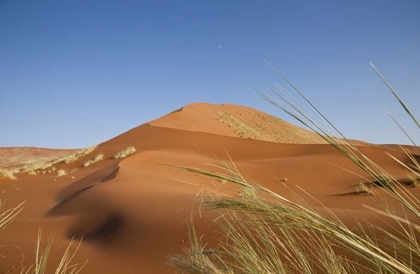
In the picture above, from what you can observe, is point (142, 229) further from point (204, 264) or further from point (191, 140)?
point (191, 140)

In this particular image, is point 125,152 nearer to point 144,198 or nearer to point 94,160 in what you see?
point 94,160

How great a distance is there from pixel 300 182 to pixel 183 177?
4.38 m

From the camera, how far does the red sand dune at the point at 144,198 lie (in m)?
4.77

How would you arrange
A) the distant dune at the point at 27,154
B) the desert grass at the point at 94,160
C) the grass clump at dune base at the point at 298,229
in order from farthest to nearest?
the distant dune at the point at 27,154, the desert grass at the point at 94,160, the grass clump at dune base at the point at 298,229

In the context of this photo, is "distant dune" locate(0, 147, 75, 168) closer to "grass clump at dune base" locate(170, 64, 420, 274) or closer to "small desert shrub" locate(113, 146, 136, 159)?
"small desert shrub" locate(113, 146, 136, 159)

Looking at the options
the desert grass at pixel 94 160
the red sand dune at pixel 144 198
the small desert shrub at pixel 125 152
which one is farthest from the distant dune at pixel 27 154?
the red sand dune at pixel 144 198

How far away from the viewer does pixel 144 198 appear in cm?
717

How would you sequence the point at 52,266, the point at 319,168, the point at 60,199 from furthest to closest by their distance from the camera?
the point at 319,168, the point at 60,199, the point at 52,266

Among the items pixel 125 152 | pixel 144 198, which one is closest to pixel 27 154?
pixel 125 152

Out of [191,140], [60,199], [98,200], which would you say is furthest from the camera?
[191,140]

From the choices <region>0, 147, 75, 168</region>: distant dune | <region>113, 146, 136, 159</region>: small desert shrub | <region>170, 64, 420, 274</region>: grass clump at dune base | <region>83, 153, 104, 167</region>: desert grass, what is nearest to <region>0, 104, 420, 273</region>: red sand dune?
<region>170, 64, 420, 274</region>: grass clump at dune base

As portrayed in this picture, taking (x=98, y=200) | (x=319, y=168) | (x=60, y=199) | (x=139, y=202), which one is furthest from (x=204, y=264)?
(x=319, y=168)

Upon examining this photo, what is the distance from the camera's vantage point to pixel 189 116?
87.5ft

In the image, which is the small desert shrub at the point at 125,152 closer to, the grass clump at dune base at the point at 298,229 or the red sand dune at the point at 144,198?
the red sand dune at the point at 144,198
